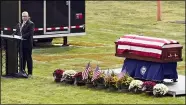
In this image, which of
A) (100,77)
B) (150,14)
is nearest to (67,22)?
(100,77)

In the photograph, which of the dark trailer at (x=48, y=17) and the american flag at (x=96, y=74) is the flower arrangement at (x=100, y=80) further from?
the dark trailer at (x=48, y=17)

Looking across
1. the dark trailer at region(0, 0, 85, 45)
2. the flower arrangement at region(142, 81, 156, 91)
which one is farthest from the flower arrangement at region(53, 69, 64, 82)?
the dark trailer at region(0, 0, 85, 45)

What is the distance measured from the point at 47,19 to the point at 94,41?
373cm

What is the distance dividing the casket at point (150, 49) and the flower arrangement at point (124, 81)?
0.91 meters

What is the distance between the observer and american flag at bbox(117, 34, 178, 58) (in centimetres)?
1622

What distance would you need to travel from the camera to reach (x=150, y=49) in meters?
16.4

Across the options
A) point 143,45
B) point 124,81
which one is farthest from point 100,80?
point 143,45

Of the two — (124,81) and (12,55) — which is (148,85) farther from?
(12,55)

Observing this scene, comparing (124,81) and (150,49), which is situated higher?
(150,49)

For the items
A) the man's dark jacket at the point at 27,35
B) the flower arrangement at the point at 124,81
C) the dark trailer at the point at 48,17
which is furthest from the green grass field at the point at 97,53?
the man's dark jacket at the point at 27,35

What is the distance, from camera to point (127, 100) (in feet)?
48.8

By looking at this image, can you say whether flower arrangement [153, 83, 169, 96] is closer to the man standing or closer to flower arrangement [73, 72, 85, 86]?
flower arrangement [73, 72, 85, 86]

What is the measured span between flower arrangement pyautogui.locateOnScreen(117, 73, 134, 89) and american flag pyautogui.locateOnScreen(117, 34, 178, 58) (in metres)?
0.93

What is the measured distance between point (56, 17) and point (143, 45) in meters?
9.56
